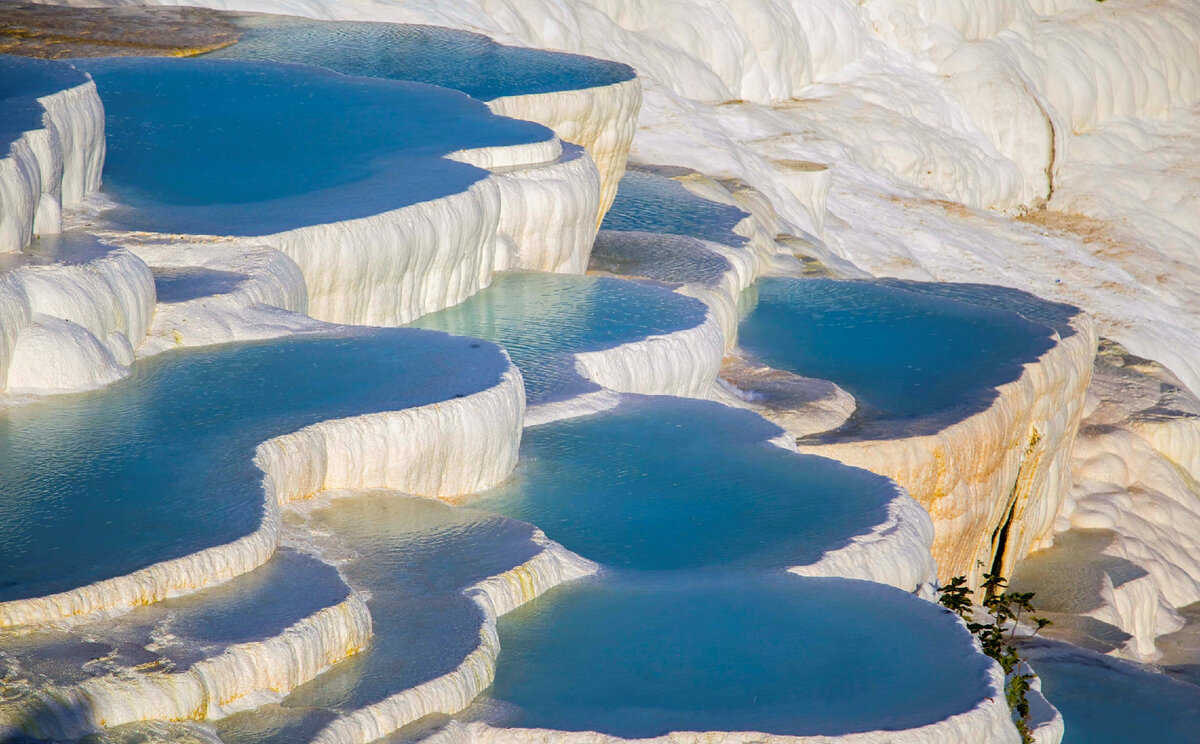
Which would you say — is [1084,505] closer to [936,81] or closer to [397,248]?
[397,248]

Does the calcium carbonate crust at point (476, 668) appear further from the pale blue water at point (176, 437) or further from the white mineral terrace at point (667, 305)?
the pale blue water at point (176, 437)

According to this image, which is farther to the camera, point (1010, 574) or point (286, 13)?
point (286, 13)

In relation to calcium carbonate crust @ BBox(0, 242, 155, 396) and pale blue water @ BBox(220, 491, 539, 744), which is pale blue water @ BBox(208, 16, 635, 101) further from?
pale blue water @ BBox(220, 491, 539, 744)

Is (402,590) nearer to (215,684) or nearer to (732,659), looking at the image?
(215,684)

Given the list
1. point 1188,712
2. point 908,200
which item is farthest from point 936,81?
point 1188,712

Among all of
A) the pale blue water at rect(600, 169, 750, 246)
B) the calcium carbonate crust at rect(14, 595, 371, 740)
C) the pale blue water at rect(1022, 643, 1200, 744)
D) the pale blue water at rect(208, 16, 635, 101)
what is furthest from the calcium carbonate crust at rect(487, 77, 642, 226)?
the calcium carbonate crust at rect(14, 595, 371, 740)

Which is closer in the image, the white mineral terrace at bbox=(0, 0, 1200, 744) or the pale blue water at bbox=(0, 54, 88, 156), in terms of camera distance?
the white mineral terrace at bbox=(0, 0, 1200, 744)

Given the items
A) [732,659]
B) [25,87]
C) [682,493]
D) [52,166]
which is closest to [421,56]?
[25,87]
